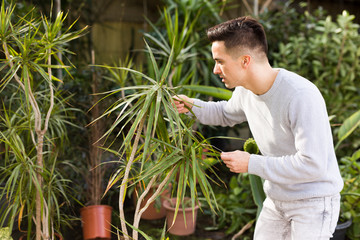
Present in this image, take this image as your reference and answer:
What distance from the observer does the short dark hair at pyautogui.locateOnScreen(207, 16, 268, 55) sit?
167 centimetres

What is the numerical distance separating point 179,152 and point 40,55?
2.75 feet

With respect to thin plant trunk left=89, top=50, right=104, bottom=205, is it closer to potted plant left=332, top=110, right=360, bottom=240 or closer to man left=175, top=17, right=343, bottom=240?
man left=175, top=17, right=343, bottom=240

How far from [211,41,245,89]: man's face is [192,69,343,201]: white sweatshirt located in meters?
0.15

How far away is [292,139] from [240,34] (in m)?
0.49

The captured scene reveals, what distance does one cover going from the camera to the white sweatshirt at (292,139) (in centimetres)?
156

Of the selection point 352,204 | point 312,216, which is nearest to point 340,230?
point 352,204

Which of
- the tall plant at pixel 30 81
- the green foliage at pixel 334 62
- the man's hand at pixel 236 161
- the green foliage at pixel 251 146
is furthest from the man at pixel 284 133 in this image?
the green foliage at pixel 334 62

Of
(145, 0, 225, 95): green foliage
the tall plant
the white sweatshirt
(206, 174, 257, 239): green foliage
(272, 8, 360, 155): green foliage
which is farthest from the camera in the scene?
(272, 8, 360, 155): green foliage

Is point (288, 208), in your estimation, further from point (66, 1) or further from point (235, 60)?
point (66, 1)

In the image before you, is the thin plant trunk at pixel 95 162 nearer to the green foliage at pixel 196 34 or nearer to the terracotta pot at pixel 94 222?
the terracotta pot at pixel 94 222

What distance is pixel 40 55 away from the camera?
6.34ft

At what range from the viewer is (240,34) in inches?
65.7

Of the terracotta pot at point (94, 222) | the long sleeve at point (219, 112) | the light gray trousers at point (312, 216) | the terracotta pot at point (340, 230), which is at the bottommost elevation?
the terracotta pot at point (340, 230)

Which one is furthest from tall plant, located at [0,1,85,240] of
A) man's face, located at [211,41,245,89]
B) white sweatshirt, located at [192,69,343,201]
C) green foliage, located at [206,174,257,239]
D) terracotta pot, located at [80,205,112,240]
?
green foliage, located at [206,174,257,239]
